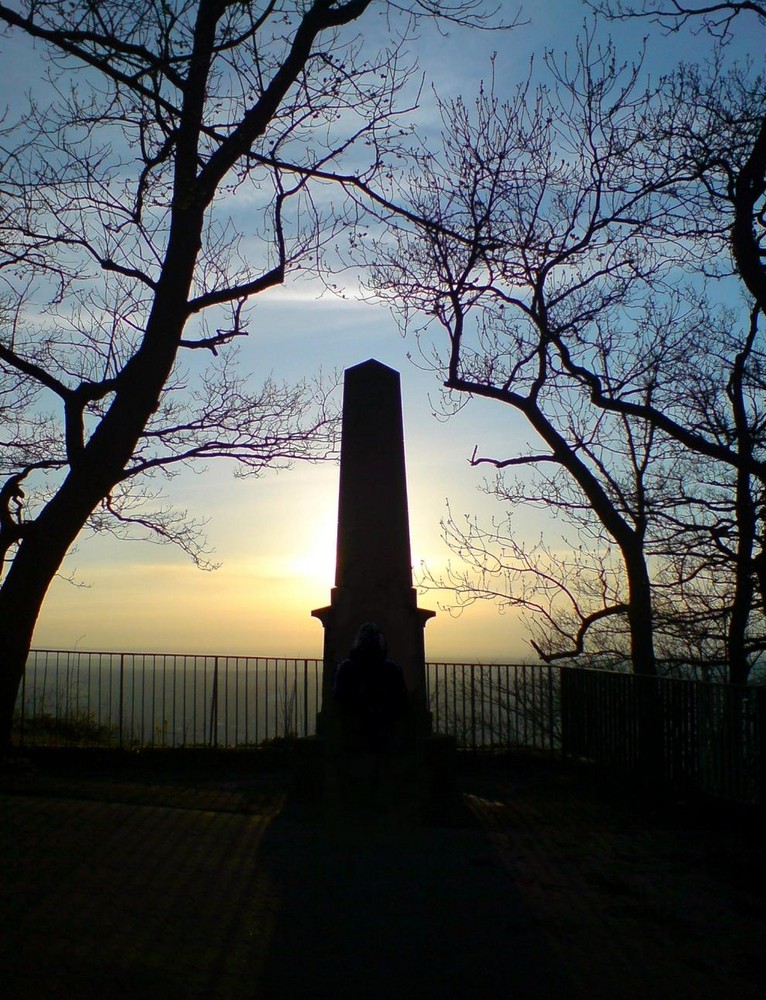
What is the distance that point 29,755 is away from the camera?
14.5 m

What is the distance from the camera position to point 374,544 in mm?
12719

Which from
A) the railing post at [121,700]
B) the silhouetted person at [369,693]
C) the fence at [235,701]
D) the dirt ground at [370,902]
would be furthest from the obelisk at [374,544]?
the railing post at [121,700]

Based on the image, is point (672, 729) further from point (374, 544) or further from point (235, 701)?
point (235, 701)

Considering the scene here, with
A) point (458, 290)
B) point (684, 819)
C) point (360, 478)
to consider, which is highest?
point (458, 290)

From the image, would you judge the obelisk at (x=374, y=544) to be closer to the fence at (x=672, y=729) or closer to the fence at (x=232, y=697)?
the fence at (x=672, y=729)

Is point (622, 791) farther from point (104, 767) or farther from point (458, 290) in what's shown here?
point (458, 290)

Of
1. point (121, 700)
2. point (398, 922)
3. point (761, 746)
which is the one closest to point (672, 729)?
point (761, 746)

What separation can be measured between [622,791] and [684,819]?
1.86 m

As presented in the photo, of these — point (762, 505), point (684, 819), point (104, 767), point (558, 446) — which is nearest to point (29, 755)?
point (104, 767)

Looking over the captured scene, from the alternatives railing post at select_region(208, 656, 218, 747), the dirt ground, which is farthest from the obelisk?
railing post at select_region(208, 656, 218, 747)

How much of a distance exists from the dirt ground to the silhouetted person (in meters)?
1.07

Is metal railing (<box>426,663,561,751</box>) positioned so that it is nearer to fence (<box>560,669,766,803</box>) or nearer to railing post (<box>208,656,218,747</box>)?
fence (<box>560,669,766,803</box>)

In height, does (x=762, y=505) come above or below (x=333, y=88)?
below

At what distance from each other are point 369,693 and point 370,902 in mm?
4604
